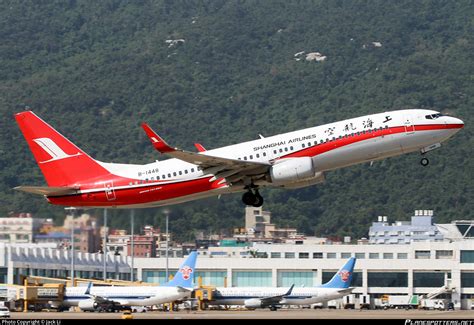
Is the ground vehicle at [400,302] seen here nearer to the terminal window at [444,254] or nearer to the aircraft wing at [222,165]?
the terminal window at [444,254]

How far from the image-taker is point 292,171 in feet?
261

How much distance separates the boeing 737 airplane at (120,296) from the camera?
367ft

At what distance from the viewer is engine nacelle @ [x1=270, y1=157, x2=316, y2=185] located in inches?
3137

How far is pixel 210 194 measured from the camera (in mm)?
82812

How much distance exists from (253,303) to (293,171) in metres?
40.7

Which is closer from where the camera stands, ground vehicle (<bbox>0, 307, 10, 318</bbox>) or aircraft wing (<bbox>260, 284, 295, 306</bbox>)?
ground vehicle (<bbox>0, 307, 10, 318</bbox>)

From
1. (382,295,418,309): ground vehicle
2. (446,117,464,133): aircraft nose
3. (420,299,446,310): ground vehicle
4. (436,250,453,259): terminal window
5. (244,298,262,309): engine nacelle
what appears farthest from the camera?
(436,250,453,259): terminal window

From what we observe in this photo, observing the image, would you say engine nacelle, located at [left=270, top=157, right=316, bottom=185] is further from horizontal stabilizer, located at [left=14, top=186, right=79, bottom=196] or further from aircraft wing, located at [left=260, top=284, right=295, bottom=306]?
aircraft wing, located at [left=260, top=284, right=295, bottom=306]

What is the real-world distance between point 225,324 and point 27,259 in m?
76.3

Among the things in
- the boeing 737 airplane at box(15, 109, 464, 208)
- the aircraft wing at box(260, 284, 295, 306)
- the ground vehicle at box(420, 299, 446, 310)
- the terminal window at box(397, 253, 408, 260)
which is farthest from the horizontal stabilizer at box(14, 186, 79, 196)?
the terminal window at box(397, 253, 408, 260)

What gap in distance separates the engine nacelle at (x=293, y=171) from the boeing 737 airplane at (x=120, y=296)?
3513 centimetres

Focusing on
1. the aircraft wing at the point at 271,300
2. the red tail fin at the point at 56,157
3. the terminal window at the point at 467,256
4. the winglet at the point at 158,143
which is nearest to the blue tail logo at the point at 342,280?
the aircraft wing at the point at 271,300

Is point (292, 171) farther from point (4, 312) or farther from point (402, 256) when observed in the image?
point (402, 256)

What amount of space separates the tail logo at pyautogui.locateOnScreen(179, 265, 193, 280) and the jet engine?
36550 mm
